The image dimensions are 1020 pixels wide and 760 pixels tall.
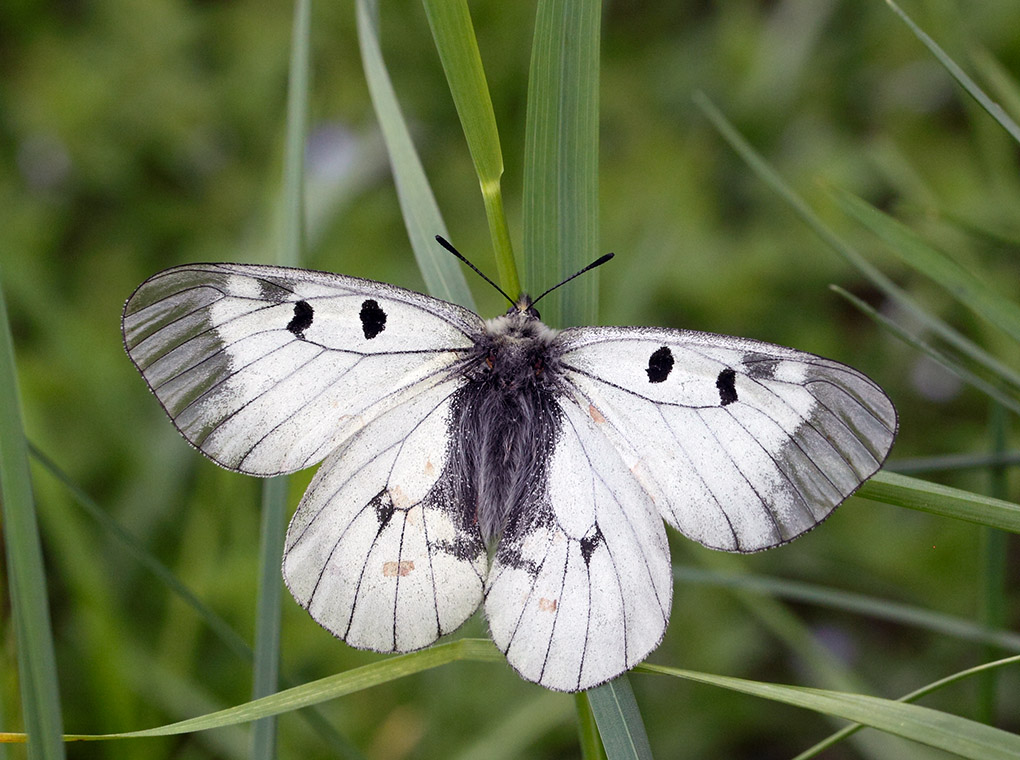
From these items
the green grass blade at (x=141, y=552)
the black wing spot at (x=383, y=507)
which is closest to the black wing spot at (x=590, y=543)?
the black wing spot at (x=383, y=507)

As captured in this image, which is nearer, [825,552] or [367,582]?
[367,582]

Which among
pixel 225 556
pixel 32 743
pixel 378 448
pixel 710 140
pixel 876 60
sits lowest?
pixel 32 743

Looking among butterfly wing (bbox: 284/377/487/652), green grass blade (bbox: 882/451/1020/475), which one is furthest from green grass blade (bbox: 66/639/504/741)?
green grass blade (bbox: 882/451/1020/475)

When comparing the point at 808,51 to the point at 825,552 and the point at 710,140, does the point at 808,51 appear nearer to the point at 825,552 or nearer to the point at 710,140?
the point at 710,140

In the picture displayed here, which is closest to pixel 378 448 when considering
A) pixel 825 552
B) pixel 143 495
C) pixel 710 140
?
pixel 143 495

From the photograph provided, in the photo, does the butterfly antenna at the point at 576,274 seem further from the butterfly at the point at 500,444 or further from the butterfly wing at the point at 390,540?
the butterfly wing at the point at 390,540

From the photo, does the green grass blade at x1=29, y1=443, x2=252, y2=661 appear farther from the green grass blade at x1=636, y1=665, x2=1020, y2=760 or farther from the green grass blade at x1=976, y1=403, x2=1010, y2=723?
the green grass blade at x1=976, y1=403, x2=1010, y2=723
